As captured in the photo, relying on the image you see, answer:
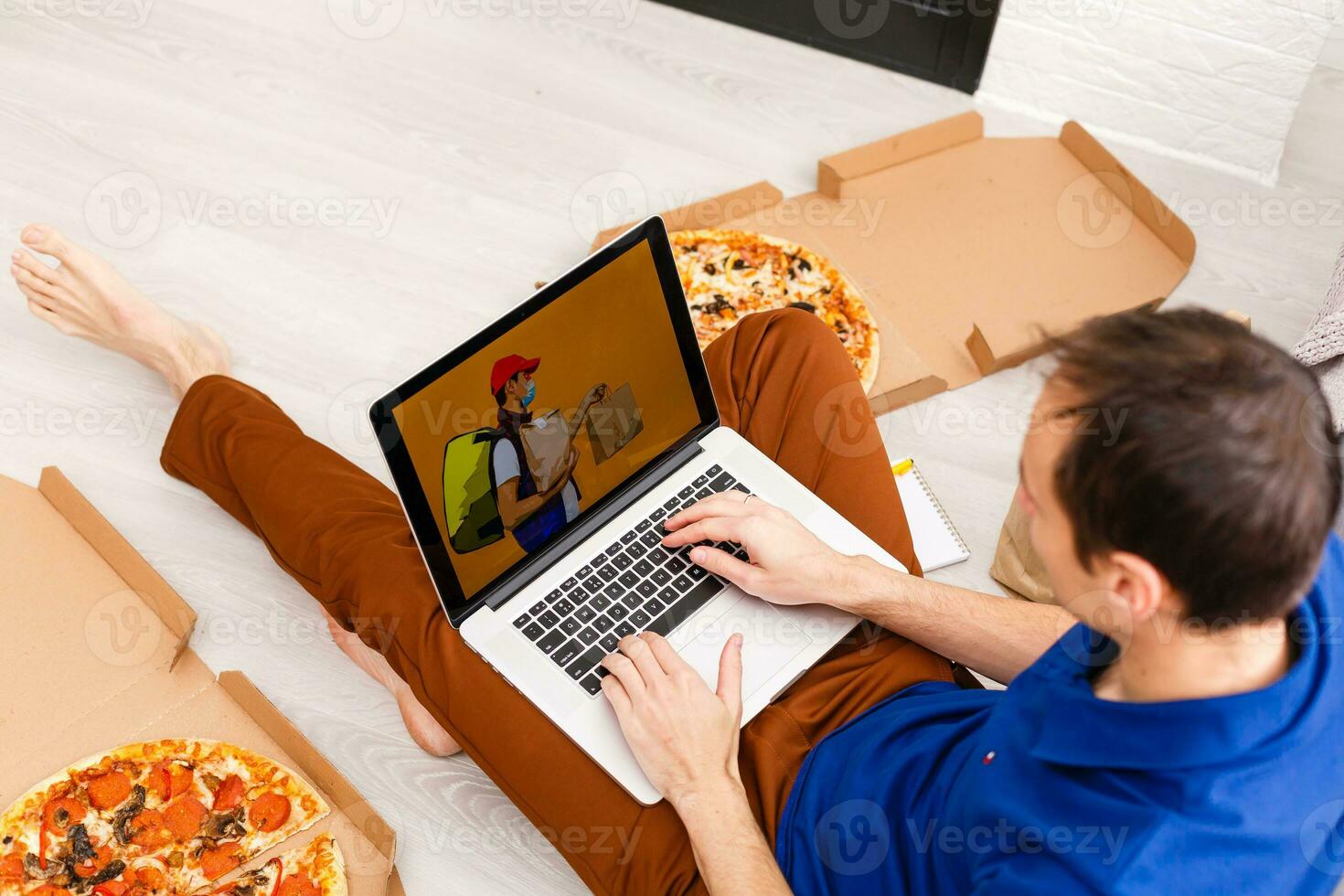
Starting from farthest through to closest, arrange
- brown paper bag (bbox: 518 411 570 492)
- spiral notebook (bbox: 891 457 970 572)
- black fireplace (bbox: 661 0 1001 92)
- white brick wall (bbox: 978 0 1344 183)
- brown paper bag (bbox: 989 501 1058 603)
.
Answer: black fireplace (bbox: 661 0 1001 92), white brick wall (bbox: 978 0 1344 183), spiral notebook (bbox: 891 457 970 572), brown paper bag (bbox: 989 501 1058 603), brown paper bag (bbox: 518 411 570 492)

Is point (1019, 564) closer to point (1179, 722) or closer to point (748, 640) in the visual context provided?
point (748, 640)

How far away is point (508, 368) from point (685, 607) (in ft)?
1.08

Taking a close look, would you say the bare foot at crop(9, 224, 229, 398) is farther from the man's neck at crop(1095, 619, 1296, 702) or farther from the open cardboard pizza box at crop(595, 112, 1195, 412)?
the man's neck at crop(1095, 619, 1296, 702)

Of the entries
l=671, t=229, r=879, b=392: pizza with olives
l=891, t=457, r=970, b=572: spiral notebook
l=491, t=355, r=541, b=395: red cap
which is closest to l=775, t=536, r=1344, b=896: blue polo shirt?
l=491, t=355, r=541, b=395: red cap

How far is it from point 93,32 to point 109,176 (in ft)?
1.30

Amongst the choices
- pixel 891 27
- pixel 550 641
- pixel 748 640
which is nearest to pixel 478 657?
pixel 550 641

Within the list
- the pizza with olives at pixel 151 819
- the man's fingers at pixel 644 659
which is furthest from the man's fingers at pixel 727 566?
the pizza with olives at pixel 151 819

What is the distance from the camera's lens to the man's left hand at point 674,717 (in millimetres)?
1147

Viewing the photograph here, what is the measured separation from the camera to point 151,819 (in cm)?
138

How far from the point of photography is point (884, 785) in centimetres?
109

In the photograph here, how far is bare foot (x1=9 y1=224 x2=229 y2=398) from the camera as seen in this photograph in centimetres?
167

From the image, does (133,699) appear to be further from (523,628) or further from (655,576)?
(655,576)

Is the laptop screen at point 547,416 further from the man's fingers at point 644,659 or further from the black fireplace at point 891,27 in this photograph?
the black fireplace at point 891,27

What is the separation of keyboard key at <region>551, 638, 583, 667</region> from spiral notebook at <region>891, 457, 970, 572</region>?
610 millimetres
